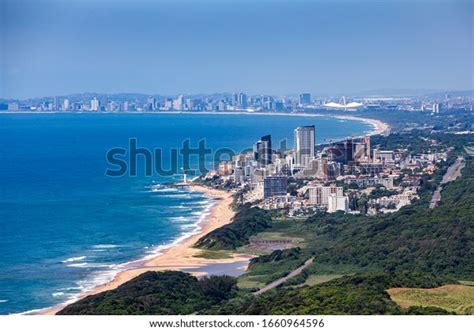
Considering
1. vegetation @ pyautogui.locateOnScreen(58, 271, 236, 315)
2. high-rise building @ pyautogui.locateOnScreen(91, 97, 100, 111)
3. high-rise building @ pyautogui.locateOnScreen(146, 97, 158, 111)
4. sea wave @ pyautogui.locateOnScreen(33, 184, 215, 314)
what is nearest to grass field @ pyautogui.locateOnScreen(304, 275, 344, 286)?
vegetation @ pyautogui.locateOnScreen(58, 271, 236, 315)

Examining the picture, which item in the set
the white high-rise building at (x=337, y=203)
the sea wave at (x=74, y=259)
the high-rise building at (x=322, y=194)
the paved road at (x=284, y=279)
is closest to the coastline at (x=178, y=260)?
the sea wave at (x=74, y=259)

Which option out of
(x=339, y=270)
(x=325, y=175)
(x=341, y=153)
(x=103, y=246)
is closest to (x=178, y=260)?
(x=103, y=246)

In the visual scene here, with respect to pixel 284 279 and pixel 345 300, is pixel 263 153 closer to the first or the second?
pixel 284 279

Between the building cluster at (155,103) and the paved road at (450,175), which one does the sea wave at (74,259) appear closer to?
the paved road at (450,175)

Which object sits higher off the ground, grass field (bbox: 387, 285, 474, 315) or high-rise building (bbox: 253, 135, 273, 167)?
grass field (bbox: 387, 285, 474, 315)

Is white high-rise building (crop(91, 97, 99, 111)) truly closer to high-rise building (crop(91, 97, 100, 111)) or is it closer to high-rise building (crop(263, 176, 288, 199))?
high-rise building (crop(91, 97, 100, 111))

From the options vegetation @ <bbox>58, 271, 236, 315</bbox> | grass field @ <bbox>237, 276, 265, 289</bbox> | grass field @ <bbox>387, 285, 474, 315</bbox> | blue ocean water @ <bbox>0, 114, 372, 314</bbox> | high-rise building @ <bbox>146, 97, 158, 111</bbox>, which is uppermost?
high-rise building @ <bbox>146, 97, 158, 111</bbox>
